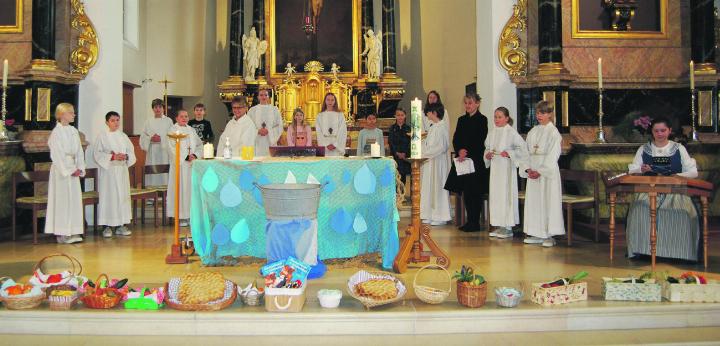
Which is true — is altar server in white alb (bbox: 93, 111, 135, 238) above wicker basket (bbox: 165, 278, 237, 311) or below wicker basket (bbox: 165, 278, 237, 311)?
above

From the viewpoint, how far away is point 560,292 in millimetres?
4773

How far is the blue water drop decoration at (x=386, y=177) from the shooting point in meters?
6.29

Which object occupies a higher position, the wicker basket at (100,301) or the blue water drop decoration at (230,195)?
the blue water drop decoration at (230,195)

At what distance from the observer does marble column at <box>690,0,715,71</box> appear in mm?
8961

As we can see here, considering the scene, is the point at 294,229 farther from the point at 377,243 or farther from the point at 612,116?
the point at 612,116

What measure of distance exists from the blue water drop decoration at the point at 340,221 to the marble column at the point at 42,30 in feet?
16.2

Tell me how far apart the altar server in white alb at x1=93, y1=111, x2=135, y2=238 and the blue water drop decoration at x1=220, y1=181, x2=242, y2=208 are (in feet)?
8.78

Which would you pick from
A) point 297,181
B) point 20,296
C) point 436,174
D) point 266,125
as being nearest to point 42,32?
point 266,125

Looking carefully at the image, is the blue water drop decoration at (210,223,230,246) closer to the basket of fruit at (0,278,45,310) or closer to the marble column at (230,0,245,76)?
the basket of fruit at (0,278,45,310)

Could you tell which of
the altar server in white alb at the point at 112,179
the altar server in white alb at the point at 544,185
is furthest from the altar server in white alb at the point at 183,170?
the altar server in white alb at the point at 544,185

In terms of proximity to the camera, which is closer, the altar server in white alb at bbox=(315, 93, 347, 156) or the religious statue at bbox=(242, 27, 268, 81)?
the altar server in white alb at bbox=(315, 93, 347, 156)

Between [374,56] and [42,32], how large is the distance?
26.1 feet

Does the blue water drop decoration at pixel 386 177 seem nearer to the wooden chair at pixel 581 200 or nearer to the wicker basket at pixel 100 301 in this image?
the wooden chair at pixel 581 200

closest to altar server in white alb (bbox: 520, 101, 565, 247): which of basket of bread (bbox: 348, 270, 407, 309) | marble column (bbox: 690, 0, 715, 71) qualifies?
marble column (bbox: 690, 0, 715, 71)
